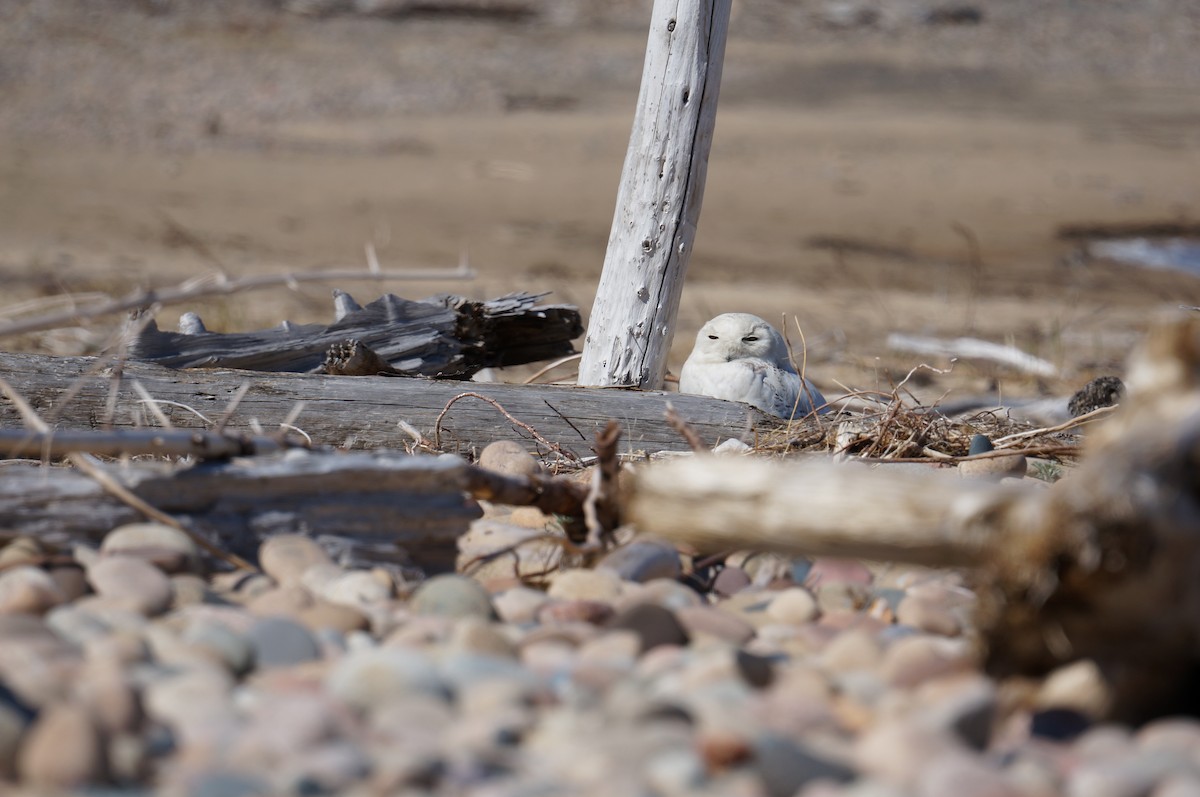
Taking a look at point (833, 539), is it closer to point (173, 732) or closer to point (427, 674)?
point (427, 674)

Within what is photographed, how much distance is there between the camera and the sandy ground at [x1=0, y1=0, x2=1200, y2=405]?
8.68 metres

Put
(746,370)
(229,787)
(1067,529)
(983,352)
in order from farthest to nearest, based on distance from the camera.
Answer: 1. (983,352)
2. (746,370)
3. (1067,529)
4. (229,787)

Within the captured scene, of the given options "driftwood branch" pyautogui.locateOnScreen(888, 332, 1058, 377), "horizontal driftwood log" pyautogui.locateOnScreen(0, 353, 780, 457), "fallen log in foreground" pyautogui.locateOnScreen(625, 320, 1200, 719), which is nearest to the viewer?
"fallen log in foreground" pyautogui.locateOnScreen(625, 320, 1200, 719)

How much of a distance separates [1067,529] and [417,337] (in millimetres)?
2717

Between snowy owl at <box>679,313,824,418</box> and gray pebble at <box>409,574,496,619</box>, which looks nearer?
gray pebble at <box>409,574,496,619</box>

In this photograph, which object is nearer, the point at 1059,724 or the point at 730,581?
the point at 1059,724

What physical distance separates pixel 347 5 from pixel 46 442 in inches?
854

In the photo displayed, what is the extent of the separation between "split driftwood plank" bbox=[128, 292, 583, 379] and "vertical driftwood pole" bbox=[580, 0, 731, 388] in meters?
0.21

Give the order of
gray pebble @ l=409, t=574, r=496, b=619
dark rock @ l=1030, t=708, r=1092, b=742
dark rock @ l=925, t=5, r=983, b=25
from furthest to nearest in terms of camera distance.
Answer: dark rock @ l=925, t=5, r=983, b=25 < gray pebble @ l=409, t=574, r=496, b=619 < dark rock @ l=1030, t=708, r=1092, b=742

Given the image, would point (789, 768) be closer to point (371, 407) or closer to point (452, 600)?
point (452, 600)

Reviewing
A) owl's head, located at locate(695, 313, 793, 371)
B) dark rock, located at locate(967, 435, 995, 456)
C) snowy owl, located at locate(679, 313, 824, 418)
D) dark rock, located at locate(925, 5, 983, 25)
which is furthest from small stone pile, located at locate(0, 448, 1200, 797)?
dark rock, located at locate(925, 5, 983, 25)

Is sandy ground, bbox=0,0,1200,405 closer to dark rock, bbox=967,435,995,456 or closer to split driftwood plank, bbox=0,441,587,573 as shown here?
dark rock, bbox=967,435,995,456

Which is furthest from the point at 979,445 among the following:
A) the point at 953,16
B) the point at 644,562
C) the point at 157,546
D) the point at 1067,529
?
the point at 953,16

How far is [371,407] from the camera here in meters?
3.42
